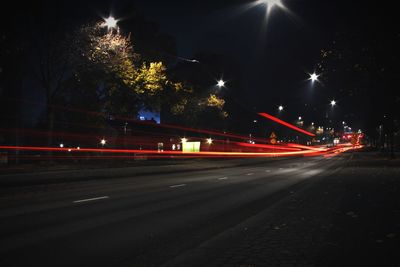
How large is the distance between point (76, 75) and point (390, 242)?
1171 inches

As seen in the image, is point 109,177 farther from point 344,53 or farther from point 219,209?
point 344,53

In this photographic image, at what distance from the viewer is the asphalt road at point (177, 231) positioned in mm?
6766

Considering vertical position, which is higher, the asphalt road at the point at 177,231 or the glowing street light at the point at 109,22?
the glowing street light at the point at 109,22

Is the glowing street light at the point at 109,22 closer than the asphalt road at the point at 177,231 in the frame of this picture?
No

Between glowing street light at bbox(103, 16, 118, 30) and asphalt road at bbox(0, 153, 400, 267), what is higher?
glowing street light at bbox(103, 16, 118, 30)

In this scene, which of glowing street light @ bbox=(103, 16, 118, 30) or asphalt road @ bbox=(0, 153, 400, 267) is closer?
asphalt road @ bbox=(0, 153, 400, 267)

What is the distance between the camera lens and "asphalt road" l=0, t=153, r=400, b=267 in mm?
6766

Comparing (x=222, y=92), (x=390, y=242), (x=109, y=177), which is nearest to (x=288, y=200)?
(x=390, y=242)

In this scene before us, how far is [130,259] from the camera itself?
6789 millimetres

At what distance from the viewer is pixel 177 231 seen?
9.07 metres

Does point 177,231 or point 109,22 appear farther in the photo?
point 109,22

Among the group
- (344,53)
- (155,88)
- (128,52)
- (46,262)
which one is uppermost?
(128,52)

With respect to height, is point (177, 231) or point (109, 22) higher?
point (109, 22)

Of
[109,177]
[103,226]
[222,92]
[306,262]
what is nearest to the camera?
[306,262]
